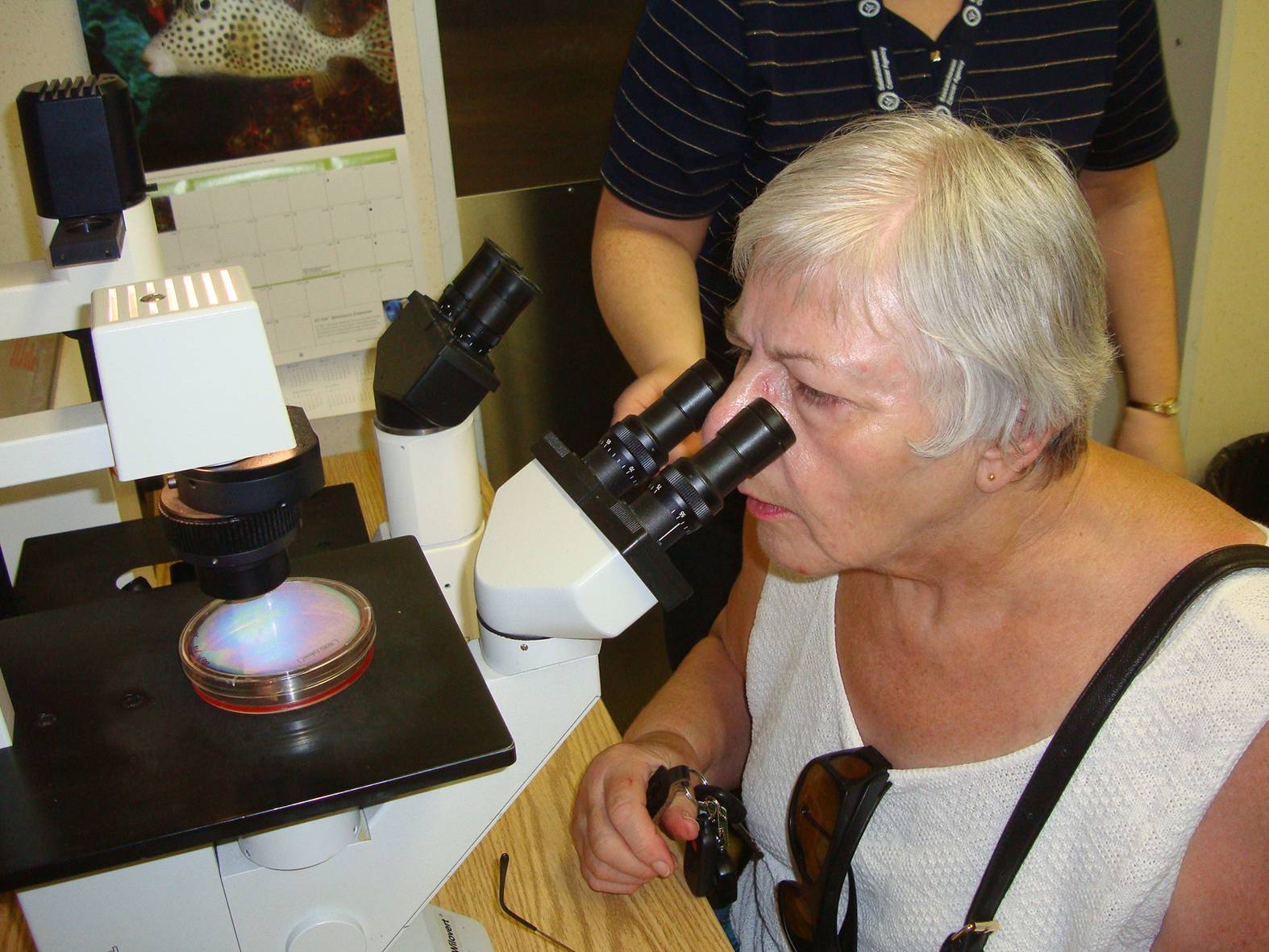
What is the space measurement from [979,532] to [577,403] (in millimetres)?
1316

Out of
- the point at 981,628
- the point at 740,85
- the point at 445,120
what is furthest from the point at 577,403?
the point at 981,628

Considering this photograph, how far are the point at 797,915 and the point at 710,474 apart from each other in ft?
1.82

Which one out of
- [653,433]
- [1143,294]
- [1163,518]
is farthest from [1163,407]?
[653,433]

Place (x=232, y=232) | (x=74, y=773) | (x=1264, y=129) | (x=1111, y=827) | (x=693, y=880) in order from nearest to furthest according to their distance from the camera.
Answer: (x=74, y=773), (x=1111, y=827), (x=693, y=880), (x=232, y=232), (x=1264, y=129)

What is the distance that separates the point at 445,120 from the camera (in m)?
1.77

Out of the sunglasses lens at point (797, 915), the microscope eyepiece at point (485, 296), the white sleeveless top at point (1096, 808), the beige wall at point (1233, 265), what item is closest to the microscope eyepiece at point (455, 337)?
the microscope eyepiece at point (485, 296)

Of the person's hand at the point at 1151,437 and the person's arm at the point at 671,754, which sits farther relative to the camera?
the person's hand at the point at 1151,437

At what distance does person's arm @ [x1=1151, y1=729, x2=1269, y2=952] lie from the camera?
805 millimetres

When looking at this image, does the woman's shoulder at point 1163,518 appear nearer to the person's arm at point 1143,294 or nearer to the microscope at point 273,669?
the microscope at point 273,669

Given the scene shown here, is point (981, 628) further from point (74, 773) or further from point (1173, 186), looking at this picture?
point (1173, 186)

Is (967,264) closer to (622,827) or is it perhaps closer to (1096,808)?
(1096,808)

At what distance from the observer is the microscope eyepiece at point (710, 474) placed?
2.50ft

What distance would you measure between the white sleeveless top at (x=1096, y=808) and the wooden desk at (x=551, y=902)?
193 millimetres

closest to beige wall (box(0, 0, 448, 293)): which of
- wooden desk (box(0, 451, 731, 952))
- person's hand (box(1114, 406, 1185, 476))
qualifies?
wooden desk (box(0, 451, 731, 952))
